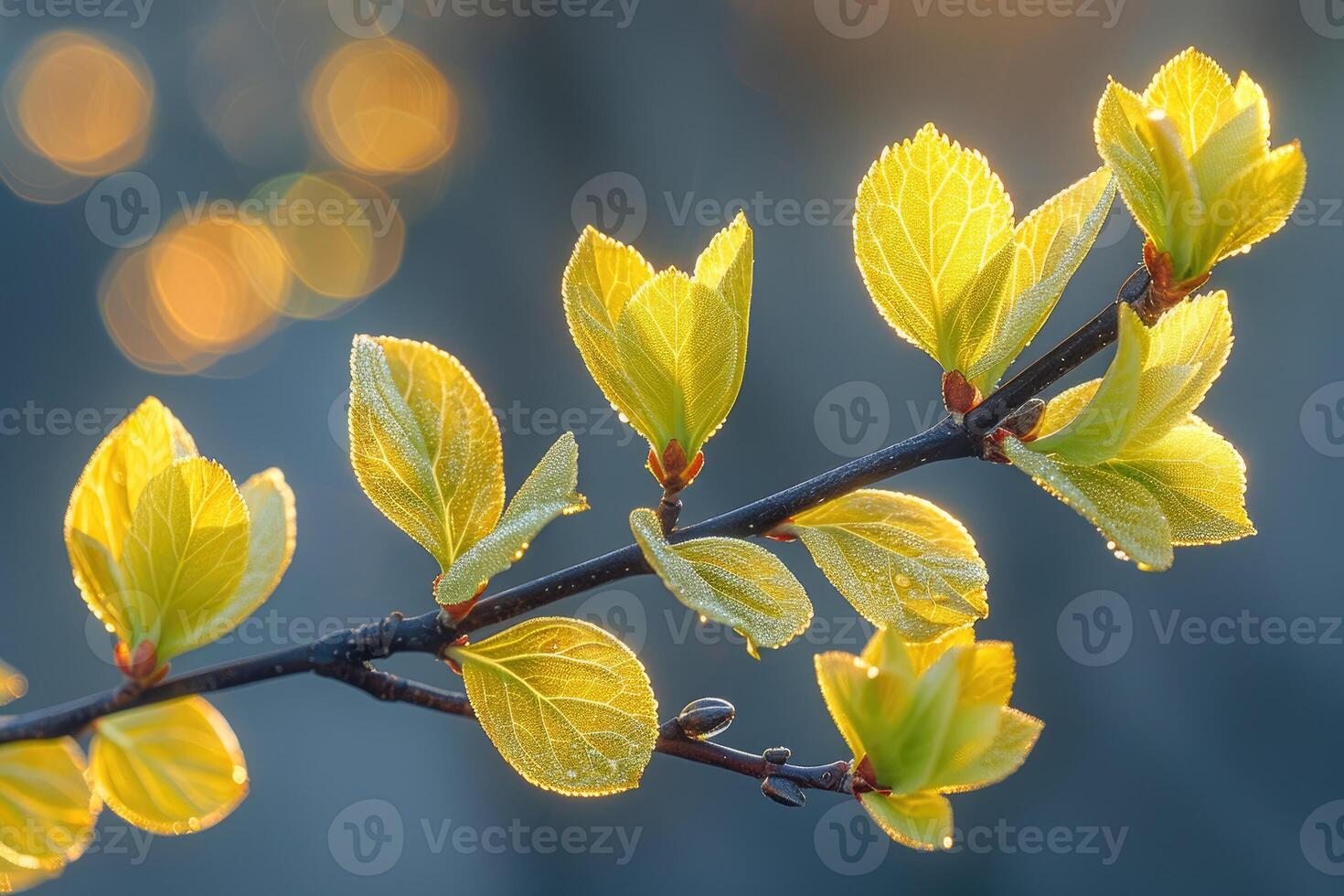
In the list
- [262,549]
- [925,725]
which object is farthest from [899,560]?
[262,549]

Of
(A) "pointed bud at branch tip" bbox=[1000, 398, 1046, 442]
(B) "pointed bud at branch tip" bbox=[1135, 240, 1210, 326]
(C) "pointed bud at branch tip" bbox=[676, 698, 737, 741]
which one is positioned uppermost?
(B) "pointed bud at branch tip" bbox=[1135, 240, 1210, 326]

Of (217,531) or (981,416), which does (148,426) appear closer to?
(217,531)

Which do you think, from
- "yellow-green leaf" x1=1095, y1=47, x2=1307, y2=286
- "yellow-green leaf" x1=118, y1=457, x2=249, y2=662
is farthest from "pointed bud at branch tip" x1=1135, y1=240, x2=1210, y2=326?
"yellow-green leaf" x1=118, y1=457, x2=249, y2=662

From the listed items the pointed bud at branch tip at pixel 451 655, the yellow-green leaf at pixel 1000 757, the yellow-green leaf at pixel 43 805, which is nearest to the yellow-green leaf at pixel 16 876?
the yellow-green leaf at pixel 43 805

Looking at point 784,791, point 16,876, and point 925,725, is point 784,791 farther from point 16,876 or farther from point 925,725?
point 16,876

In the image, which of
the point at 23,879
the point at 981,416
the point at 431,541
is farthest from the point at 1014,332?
the point at 23,879

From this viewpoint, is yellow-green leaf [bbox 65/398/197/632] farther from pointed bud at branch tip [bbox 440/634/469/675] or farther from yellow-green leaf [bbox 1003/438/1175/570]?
yellow-green leaf [bbox 1003/438/1175/570]

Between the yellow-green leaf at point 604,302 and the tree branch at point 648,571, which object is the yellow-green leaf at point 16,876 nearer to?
the tree branch at point 648,571
